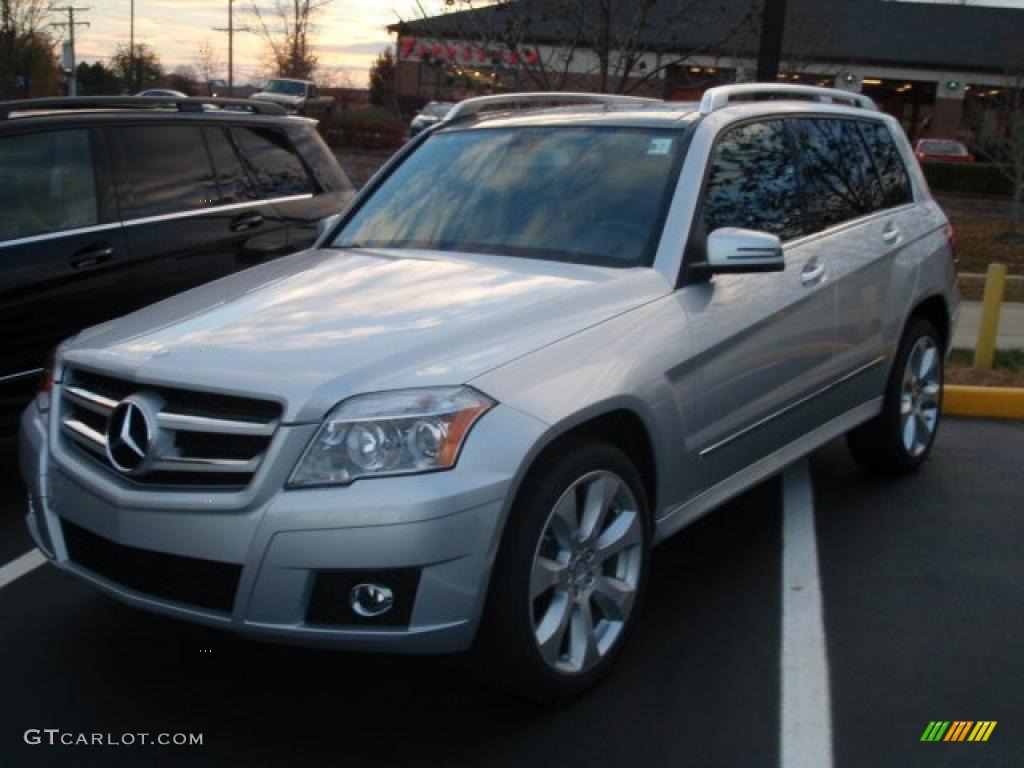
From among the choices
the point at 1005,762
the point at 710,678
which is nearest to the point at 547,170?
the point at 710,678

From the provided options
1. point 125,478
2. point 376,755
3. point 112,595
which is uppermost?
point 125,478

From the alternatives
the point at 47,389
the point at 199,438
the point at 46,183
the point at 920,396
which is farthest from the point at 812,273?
the point at 46,183

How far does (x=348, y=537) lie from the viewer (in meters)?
2.94

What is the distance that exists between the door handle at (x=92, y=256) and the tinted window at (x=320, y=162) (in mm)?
1642

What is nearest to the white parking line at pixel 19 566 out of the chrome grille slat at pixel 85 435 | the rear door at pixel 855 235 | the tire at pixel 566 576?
the chrome grille slat at pixel 85 435

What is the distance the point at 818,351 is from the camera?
15.4ft

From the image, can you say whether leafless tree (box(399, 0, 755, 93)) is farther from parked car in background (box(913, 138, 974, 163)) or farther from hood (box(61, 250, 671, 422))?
parked car in background (box(913, 138, 974, 163))

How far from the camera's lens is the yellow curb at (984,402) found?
23.5ft

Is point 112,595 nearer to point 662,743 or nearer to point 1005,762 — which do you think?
point 662,743

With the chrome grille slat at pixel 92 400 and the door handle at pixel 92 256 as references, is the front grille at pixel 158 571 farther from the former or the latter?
the door handle at pixel 92 256

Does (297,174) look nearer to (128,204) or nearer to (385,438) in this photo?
(128,204)

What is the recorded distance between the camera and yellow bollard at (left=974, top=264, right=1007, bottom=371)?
7777 millimetres

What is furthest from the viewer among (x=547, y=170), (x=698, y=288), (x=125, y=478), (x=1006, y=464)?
(x=1006, y=464)

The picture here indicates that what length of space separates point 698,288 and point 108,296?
3132mm
